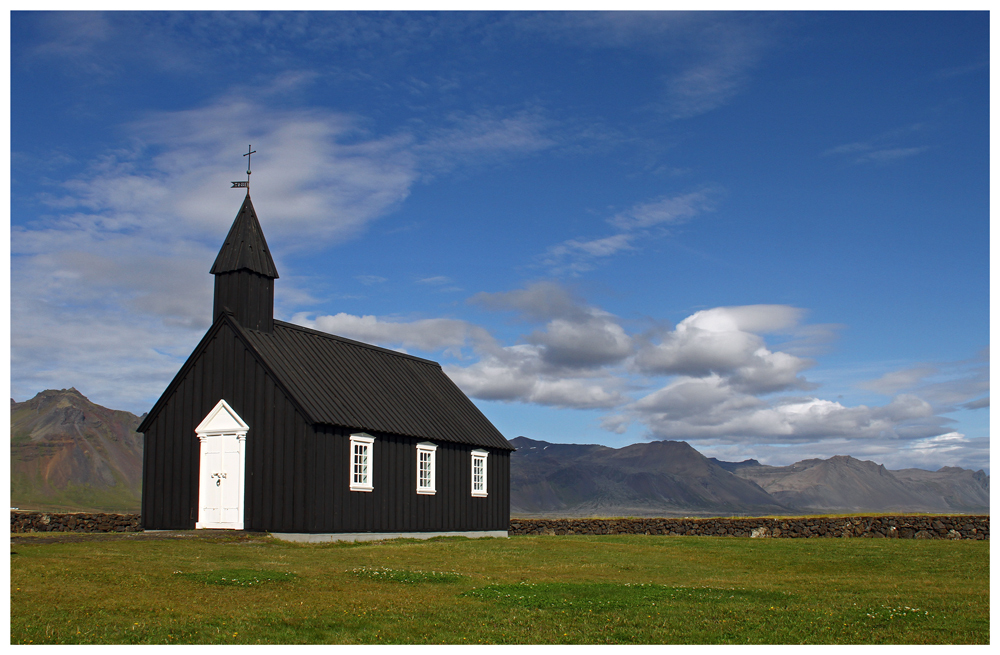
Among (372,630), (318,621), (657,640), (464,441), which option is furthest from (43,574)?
(464,441)

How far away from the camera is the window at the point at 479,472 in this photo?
35.3 meters

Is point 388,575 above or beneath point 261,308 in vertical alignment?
beneath

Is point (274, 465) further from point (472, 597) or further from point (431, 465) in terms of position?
point (472, 597)

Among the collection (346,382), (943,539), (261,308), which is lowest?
(943,539)

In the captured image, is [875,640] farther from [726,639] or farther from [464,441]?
[464,441]

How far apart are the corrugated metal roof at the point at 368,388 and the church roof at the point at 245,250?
2.35 m

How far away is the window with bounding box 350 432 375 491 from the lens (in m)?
29.0

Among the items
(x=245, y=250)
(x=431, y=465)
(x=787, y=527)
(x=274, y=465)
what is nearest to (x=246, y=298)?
(x=245, y=250)

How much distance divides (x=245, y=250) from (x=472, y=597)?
20.1 metres

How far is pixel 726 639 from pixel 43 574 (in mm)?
12321

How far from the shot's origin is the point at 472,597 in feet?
48.1

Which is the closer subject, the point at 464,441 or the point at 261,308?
the point at 261,308

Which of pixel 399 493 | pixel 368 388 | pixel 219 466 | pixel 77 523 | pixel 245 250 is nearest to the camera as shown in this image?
pixel 219 466

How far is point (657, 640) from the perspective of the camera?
36.8 ft
